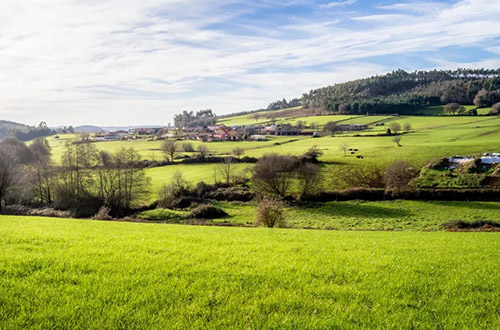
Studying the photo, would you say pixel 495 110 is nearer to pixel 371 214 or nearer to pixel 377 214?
pixel 377 214

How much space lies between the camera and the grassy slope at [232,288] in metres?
6.36

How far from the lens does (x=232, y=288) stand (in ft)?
25.2

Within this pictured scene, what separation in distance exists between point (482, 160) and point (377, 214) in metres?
35.1

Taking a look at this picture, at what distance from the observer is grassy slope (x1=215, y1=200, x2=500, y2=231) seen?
1583 inches

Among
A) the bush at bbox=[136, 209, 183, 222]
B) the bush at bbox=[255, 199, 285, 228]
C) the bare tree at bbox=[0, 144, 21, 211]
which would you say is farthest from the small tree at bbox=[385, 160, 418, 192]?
the bare tree at bbox=[0, 144, 21, 211]

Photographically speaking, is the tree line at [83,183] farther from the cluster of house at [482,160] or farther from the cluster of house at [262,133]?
the cluster of house at [262,133]

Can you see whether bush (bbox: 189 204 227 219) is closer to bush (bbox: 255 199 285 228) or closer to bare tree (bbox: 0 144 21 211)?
bush (bbox: 255 199 285 228)

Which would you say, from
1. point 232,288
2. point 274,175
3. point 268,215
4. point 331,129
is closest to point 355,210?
point 274,175

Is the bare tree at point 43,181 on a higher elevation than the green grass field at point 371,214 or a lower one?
higher

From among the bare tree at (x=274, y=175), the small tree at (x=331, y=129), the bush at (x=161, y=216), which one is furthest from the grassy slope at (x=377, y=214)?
the small tree at (x=331, y=129)

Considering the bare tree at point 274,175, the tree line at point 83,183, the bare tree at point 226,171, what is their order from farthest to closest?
the bare tree at point 226,171, the bare tree at point 274,175, the tree line at point 83,183

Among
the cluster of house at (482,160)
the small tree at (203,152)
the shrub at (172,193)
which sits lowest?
the shrub at (172,193)

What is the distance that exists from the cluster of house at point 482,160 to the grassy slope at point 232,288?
66.2m

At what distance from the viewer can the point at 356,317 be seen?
6.66 meters
